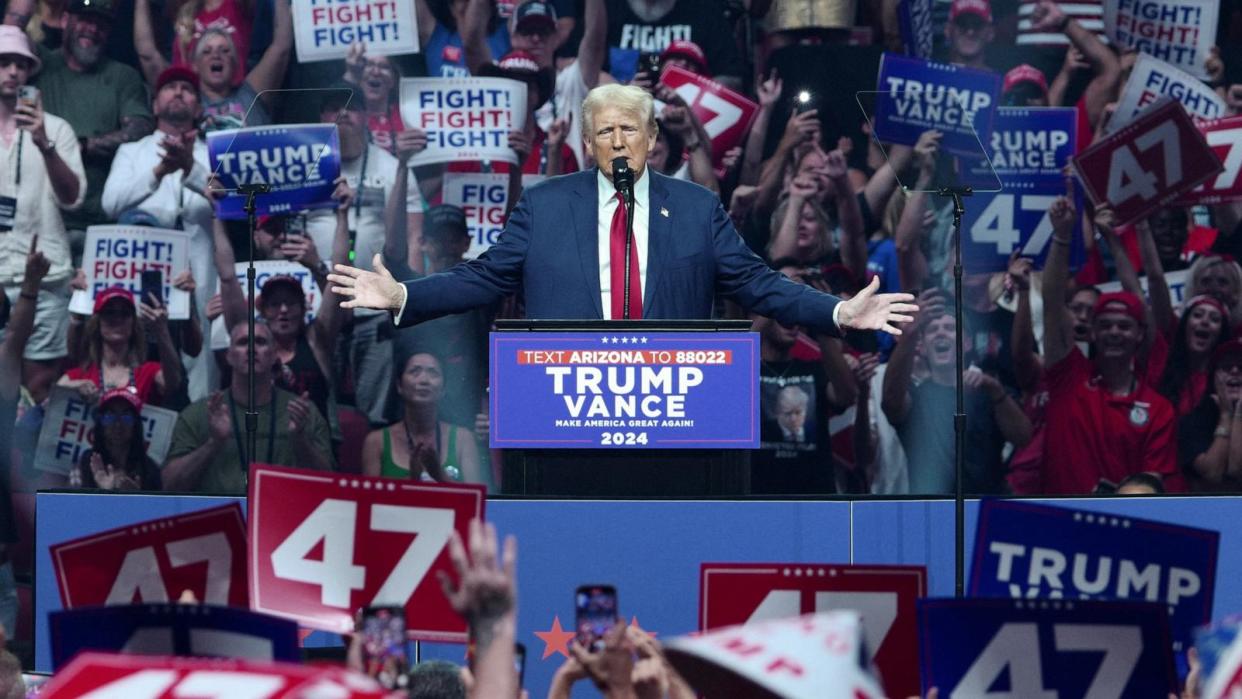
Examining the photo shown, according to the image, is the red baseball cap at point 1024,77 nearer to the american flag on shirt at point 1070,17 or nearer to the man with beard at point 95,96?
the american flag on shirt at point 1070,17

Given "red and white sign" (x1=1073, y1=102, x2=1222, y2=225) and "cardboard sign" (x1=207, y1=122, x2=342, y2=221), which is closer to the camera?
"cardboard sign" (x1=207, y1=122, x2=342, y2=221)

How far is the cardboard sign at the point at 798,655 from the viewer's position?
8.93 ft

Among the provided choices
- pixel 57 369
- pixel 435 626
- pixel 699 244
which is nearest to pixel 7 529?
pixel 57 369

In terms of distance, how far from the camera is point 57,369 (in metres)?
8.87

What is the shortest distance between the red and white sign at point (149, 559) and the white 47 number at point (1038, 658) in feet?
4.95

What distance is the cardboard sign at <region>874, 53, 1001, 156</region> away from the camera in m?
7.94

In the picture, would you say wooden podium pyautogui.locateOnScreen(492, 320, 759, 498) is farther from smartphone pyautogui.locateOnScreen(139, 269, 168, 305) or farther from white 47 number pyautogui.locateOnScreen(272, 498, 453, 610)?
smartphone pyautogui.locateOnScreen(139, 269, 168, 305)

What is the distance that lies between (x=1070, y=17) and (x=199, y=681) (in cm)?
726

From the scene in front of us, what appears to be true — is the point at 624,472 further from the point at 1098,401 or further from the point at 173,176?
the point at 173,176

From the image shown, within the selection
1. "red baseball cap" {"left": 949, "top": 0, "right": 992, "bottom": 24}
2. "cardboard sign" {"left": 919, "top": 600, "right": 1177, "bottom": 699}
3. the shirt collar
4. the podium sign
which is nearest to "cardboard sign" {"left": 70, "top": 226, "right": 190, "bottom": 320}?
"red baseball cap" {"left": 949, "top": 0, "right": 992, "bottom": 24}

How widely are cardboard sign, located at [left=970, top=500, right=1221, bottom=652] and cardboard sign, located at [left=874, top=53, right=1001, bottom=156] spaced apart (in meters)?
3.84

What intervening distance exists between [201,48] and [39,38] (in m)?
0.79

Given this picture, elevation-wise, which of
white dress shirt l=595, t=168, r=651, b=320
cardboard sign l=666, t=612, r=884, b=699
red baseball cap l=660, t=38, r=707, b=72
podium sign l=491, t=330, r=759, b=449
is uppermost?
red baseball cap l=660, t=38, r=707, b=72

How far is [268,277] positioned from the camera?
28.5 feet
